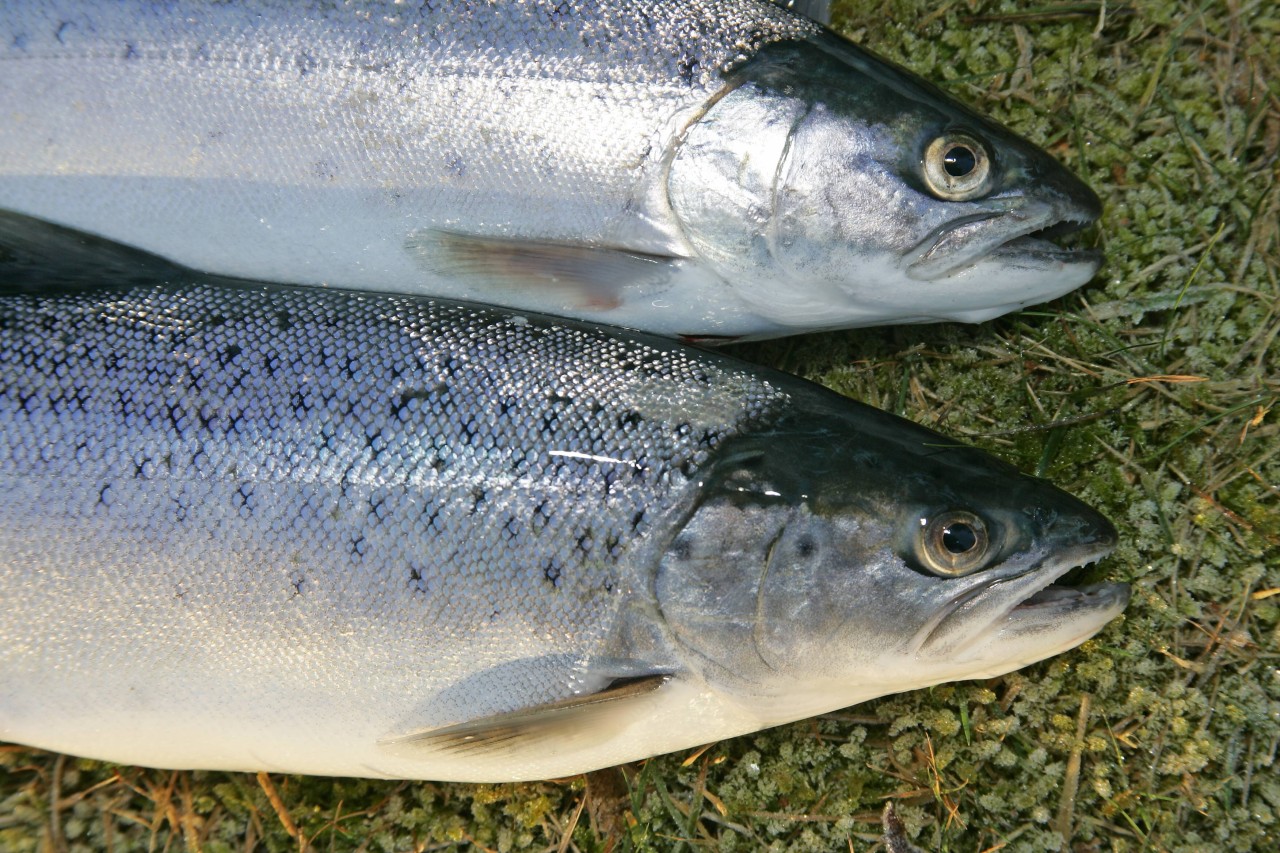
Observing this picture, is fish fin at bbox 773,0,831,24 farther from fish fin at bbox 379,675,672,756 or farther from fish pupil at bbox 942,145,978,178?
fish fin at bbox 379,675,672,756

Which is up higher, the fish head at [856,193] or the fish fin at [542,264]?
the fish head at [856,193]

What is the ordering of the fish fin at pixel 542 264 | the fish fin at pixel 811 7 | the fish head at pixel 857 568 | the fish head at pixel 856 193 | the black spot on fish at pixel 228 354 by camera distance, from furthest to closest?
the fish fin at pixel 811 7
the fish fin at pixel 542 264
the fish head at pixel 856 193
the black spot on fish at pixel 228 354
the fish head at pixel 857 568

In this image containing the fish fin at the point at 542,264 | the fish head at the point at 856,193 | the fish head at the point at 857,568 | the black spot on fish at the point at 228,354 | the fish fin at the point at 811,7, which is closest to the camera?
the fish head at the point at 857,568

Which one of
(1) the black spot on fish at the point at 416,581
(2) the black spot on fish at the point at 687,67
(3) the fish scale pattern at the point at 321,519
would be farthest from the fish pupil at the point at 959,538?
(2) the black spot on fish at the point at 687,67

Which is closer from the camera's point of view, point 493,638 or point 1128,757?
point 493,638

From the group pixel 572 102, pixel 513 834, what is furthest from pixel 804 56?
pixel 513 834

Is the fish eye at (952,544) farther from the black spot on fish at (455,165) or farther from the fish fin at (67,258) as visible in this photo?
the fish fin at (67,258)

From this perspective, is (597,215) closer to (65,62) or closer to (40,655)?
(65,62)

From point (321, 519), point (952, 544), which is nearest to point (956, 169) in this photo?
Result: point (952, 544)
